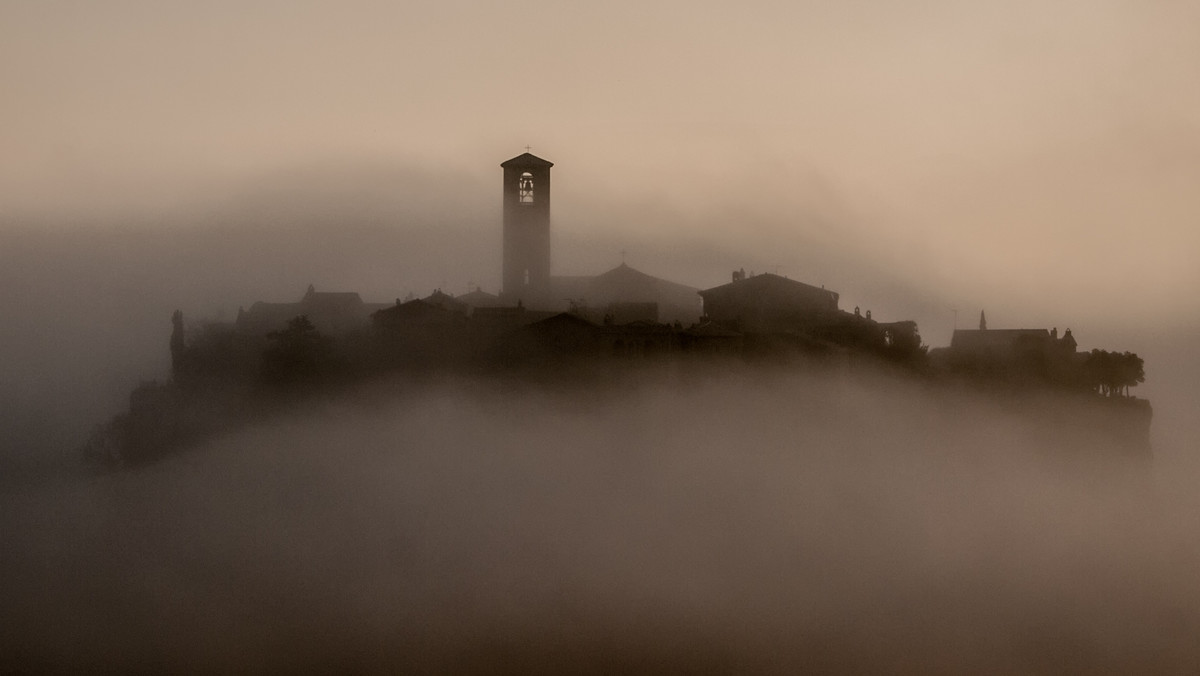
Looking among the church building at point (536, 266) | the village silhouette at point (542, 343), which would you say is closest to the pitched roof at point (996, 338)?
the village silhouette at point (542, 343)

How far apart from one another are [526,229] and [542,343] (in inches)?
255

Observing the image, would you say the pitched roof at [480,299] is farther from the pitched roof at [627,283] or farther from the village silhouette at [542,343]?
the pitched roof at [627,283]

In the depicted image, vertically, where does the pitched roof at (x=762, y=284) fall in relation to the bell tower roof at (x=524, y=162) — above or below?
below

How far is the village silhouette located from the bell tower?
5 cm

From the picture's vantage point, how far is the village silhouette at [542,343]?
151 feet

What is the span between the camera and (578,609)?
186 feet

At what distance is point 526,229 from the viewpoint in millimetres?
50062

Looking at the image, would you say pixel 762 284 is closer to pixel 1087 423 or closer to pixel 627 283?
pixel 627 283

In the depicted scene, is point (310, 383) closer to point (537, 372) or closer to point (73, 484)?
point (537, 372)

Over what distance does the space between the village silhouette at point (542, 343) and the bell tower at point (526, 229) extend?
53mm

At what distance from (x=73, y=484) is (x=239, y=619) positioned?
34.1 feet

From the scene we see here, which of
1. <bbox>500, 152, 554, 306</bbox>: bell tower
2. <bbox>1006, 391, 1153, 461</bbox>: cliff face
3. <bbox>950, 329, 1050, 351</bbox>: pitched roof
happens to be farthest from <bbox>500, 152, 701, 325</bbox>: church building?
<bbox>1006, 391, 1153, 461</bbox>: cliff face

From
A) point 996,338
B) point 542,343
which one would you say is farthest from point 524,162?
point 996,338

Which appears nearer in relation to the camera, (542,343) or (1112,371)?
(542,343)
